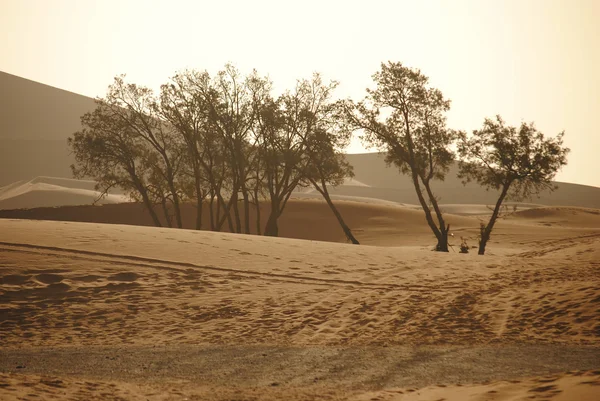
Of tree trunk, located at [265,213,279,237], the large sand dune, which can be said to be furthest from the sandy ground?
the large sand dune

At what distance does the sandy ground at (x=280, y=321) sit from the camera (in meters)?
7.92

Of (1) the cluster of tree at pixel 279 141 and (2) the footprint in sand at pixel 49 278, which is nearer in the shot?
(2) the footprint in sand at pixel 49 278

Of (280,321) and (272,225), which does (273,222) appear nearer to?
(272,225)

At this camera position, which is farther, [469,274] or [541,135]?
[541,135]

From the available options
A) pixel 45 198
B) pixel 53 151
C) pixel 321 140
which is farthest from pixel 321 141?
pixel 53 151

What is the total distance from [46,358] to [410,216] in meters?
45.2

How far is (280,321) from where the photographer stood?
12.1 meters

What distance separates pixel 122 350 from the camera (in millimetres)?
10258

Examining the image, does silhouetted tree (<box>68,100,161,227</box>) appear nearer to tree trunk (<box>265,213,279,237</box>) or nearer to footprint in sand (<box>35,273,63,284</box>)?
tree trunk (<box>265,213,279,237</box>)

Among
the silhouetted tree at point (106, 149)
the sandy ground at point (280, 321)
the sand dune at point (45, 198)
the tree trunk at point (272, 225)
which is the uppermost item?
the silhouetted tree at point (106, 149)

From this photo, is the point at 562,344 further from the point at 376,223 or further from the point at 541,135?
the point at 376,223

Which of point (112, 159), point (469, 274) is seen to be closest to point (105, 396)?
point (469, 274)

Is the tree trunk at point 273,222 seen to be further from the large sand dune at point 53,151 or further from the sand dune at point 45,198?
the large sand dune at point 53,151

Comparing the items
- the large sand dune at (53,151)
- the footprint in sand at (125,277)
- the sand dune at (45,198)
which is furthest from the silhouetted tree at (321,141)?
the large sand dune at (53,151)
